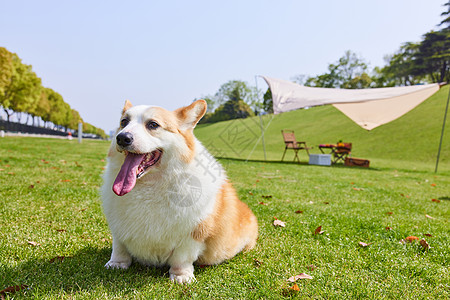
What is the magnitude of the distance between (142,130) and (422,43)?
59.3m

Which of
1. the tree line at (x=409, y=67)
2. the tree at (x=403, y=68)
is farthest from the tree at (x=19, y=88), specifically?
the tree at (x=403, y=68)

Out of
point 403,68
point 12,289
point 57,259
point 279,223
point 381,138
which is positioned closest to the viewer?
point 12,289

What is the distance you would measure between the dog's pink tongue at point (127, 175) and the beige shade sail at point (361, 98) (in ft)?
32.5

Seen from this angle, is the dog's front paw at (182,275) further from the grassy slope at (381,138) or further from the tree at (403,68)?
the tree at (403,68)

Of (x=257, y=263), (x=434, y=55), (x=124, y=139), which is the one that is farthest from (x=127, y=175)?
(x=434, y=55)

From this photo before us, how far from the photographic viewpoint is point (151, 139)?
5.69ft

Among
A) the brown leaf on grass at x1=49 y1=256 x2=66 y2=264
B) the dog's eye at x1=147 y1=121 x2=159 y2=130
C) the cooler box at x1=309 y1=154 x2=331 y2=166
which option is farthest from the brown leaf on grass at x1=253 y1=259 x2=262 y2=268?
the cooler box at x1=309 y1=154 x2=331 y2=166

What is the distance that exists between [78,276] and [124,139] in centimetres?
96

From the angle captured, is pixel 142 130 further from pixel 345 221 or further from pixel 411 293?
pixel 345 221

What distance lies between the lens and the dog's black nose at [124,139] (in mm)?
1638

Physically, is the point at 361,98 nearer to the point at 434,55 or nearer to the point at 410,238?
the point at 410,238

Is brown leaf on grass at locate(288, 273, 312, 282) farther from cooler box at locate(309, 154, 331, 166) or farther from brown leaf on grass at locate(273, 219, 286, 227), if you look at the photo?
cooler box at locate(309, 154, 331, 166)

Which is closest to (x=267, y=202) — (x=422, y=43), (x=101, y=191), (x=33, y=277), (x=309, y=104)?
(x=101, y=191)

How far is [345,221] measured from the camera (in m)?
3.41
